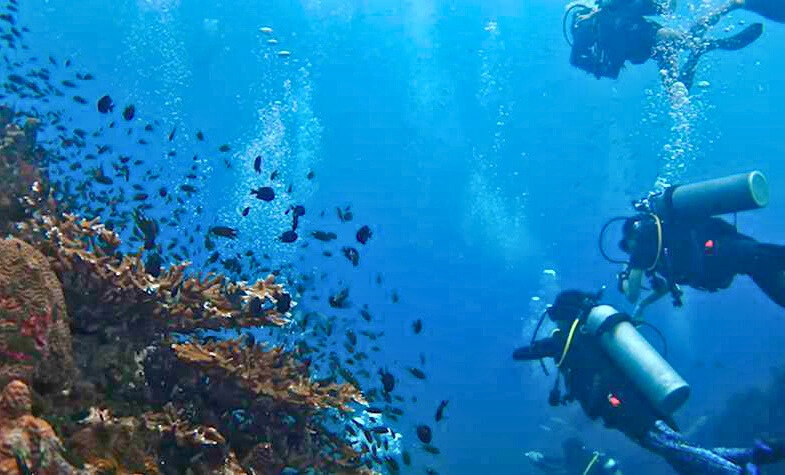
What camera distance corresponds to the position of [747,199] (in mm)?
7961

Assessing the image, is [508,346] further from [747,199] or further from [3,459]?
[3,459]

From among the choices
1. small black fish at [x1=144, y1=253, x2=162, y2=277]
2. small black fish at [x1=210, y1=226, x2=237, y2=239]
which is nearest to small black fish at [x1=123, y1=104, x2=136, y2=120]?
small black fish at [x1=210, y1=226, x2=237, y2=239]

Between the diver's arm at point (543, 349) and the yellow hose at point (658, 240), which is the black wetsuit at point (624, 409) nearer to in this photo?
the diver's arm at point (543, 349)

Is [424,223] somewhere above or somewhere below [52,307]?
above

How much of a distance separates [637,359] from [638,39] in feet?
21.7

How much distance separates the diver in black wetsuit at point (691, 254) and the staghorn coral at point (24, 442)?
763 cm

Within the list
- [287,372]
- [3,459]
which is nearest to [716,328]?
[287,372]

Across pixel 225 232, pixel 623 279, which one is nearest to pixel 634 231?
pixel 623 279

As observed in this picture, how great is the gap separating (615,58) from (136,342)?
1065 cm

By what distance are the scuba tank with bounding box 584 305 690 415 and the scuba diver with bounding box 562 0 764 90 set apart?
198 inches

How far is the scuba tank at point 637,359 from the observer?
24.4ft

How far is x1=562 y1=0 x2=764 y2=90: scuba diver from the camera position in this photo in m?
10.6

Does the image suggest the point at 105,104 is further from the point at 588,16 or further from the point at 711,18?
the point at 711,18

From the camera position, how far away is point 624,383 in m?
7.95
